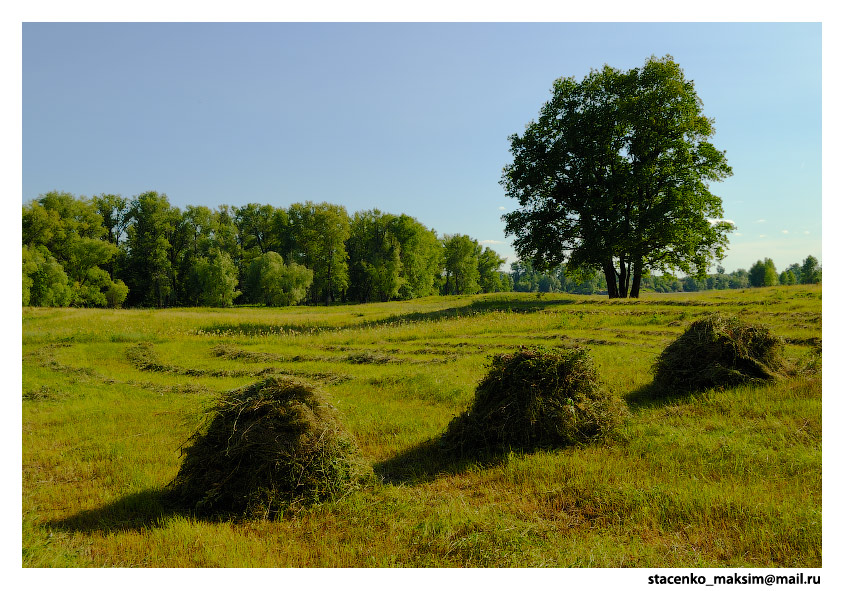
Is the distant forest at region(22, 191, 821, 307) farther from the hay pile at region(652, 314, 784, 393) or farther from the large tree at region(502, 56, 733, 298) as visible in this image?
the hay pile at region(652, 314, 784, 393)

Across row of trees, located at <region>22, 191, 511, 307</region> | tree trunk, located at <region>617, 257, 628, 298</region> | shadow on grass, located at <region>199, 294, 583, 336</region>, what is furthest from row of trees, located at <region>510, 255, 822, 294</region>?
shadow on grass, located at <region>199, 294, 583, 336</region>

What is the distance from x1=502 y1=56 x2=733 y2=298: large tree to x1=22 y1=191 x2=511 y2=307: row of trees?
139 feet

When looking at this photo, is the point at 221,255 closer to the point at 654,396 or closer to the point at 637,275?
the point at 637,275

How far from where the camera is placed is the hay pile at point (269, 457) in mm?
6492

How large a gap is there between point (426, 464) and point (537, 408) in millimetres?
2035

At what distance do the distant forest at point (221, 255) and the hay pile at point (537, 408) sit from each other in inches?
1976

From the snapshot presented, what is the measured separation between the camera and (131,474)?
798cm

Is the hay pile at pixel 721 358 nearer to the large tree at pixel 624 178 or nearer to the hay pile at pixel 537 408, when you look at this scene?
the hay pile at pixel 537 408

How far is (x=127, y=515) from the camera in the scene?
6531 mm

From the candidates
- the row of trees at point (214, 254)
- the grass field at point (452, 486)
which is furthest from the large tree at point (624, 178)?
the row of trees at point (214, 254)

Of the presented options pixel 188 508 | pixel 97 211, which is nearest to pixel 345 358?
pixel 188 508

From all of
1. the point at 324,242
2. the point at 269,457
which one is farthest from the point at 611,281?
the point at 324,242

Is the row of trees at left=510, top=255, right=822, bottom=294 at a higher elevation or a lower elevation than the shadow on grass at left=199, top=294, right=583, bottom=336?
higher

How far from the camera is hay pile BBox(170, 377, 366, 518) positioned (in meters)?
6.49
